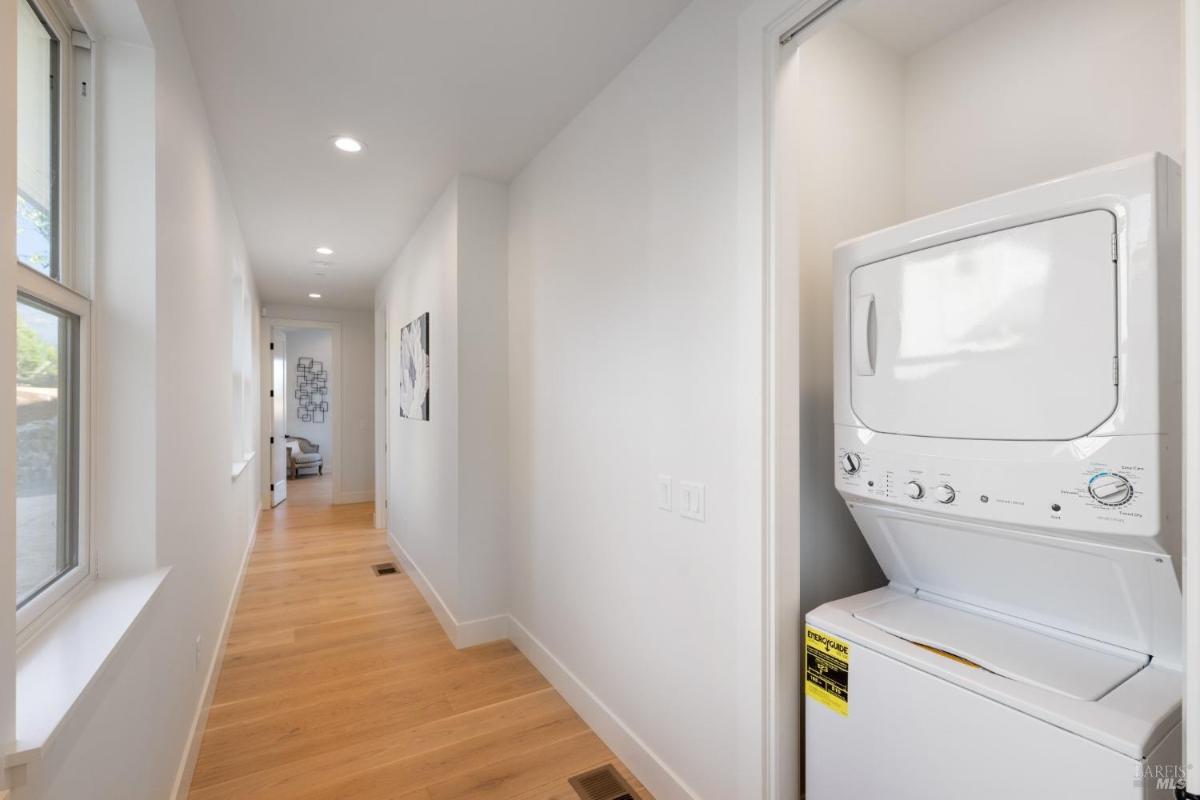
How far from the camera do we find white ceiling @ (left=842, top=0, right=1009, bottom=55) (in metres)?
1.64

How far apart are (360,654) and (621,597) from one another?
64.6 inches

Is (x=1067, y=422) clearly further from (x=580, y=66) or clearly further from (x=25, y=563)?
(x=25, y=563)

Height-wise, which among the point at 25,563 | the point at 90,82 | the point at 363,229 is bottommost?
the point at 25,563

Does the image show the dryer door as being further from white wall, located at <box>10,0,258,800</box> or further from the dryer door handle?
white wall, located at <box>10,0,258,800</box>

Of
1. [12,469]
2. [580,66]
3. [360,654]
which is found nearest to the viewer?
[12,469]

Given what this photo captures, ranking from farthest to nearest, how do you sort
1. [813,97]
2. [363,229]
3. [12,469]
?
[363,229] → [813,97] → [12,469]

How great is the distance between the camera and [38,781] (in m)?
0.83

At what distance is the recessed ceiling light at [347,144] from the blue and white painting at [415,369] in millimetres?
1099

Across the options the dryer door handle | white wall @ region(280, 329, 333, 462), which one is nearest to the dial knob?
→ the dryer door handle

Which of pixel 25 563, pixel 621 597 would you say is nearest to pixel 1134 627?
pixel 621 597

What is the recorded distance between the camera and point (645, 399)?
Answer: 1.92 metres

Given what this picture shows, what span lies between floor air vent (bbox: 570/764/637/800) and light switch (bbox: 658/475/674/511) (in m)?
0.97

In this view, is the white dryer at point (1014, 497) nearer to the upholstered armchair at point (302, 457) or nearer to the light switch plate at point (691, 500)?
the light switch plate at point (691, 500)

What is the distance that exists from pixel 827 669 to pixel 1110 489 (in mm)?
671
